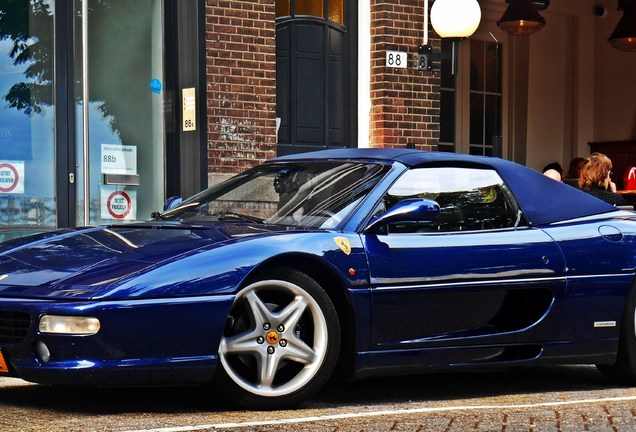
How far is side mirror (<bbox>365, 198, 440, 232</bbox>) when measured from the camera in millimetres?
6262

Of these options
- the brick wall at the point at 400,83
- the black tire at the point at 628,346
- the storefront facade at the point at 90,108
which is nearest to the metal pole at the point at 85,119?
the storefront facade at the point at 90,108

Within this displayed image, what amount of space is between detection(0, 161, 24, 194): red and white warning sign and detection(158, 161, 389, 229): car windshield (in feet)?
15.5

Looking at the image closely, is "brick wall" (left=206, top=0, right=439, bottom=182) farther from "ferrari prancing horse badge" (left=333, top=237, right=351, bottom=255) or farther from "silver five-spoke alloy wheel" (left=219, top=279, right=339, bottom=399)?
"silver five-spoke alloy wheel" (left=219, top=279, right=339, bottom=399)

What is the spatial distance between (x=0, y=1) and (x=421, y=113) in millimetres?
4962

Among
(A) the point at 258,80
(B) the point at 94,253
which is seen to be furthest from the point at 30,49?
(B) the point at 94,253

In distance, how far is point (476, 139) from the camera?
1792 cm

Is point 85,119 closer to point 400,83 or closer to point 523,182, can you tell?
point 400,83

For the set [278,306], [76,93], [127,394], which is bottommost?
[127,394]

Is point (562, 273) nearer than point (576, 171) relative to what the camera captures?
Yes

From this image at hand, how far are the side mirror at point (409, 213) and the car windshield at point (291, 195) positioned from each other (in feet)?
0.56

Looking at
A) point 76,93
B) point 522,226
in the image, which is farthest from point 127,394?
point 76,93

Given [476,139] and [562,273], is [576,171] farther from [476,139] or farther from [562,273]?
[562,273]

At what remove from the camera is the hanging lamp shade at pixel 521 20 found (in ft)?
51.7

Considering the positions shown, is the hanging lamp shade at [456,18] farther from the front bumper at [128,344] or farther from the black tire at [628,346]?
the front bumper at [128,344]
